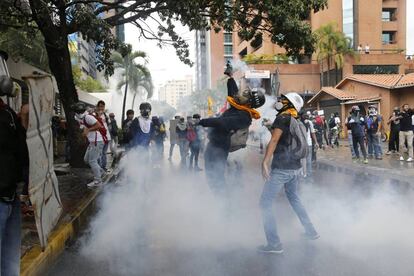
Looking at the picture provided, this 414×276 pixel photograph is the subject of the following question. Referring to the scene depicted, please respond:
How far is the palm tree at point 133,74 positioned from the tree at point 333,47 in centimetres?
1393

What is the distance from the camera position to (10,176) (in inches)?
109

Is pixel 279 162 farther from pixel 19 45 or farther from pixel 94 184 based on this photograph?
pixel 19 45

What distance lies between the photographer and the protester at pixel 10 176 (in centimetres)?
273

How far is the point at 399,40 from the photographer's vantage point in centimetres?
4941

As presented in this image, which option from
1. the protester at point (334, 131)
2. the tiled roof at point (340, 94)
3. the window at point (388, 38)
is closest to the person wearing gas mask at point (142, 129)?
the protester at point (334, 131)

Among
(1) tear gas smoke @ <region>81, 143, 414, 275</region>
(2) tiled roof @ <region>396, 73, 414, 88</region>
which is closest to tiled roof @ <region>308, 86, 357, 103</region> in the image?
(2) tiled roof @ <region>396, 73, 414, 88</region>

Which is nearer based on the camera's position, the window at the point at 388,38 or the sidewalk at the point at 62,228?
the sidewalk at the point at 62,228

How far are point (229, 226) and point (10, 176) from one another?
3.19 m

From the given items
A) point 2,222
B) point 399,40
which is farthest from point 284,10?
point 399,40

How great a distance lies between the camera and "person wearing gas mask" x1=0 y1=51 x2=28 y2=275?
2730mm

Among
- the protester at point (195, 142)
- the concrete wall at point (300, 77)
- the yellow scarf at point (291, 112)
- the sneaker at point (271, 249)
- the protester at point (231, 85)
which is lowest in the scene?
the sneaker at point (271, 249)

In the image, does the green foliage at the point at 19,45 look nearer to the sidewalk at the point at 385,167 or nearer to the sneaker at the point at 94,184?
the sneaker at the point at 94,184

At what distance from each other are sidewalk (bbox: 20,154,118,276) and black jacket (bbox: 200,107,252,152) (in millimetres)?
1971

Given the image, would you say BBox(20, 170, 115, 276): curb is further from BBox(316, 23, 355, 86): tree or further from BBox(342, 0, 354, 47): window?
BBox(342, 0, 354, 47): window
